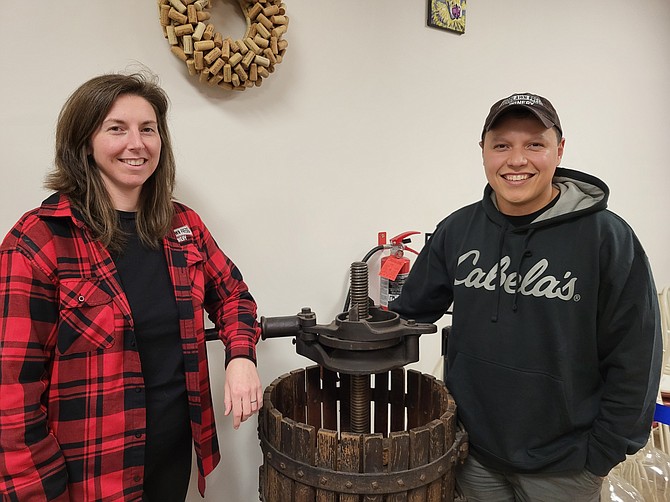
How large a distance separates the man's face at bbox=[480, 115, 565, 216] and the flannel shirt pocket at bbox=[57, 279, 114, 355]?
3.28ft

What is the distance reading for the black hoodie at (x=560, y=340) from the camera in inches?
46.1

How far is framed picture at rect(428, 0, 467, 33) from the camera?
2145 mm

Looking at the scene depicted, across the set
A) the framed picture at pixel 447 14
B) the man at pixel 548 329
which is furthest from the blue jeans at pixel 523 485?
the framed picture at pixel 447 14

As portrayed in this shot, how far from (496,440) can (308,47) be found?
4.84ft

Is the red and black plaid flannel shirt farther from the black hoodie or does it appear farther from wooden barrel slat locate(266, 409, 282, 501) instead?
the black hoodie

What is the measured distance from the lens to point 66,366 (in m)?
1.10

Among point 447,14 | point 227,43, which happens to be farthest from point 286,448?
point 447,14

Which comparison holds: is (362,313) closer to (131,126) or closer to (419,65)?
(131,126)

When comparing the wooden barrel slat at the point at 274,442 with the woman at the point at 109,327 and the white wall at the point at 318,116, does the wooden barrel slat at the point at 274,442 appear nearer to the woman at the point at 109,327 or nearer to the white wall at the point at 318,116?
the woman at the point at 109,327

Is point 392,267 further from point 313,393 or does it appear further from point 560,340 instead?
point 560,340

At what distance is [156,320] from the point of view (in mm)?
1227

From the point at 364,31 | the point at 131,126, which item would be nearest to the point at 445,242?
the point at 131,126

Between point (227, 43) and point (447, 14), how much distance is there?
112 centimetres

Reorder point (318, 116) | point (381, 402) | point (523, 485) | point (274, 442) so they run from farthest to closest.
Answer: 1. point (318, 116)
2. point (381, 402)
3. point (523, 485)
4. point (274, 442)
